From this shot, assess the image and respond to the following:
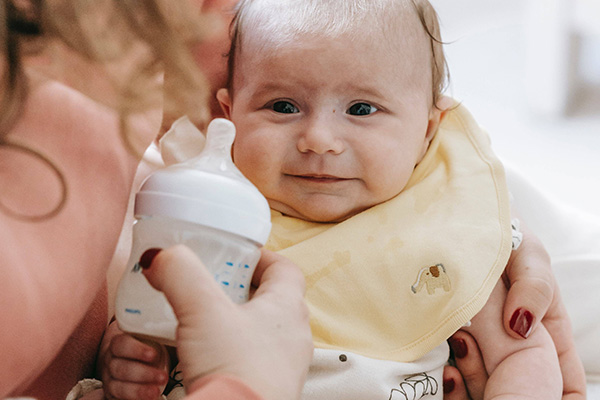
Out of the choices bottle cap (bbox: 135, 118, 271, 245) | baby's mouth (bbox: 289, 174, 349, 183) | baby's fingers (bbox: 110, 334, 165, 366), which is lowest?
baby's fingers (bbox: 110, 334, 165, 366)

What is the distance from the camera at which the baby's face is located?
99 centimetres

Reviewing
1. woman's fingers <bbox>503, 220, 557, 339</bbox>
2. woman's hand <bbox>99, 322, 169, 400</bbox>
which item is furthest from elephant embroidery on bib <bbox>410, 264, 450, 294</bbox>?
woman's hand <bbox>99, 322, 169, 400</bbox>

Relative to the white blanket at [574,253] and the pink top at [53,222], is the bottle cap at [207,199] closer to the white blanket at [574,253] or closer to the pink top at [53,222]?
the pink top at [53,222]

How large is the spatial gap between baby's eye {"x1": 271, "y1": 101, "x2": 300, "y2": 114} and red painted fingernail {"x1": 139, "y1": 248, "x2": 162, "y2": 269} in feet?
1.47

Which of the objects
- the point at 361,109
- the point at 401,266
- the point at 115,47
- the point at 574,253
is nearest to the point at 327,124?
the point at 361,109

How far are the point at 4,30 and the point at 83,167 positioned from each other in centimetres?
14

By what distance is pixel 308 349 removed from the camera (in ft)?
2.14

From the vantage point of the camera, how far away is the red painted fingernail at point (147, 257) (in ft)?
2.00

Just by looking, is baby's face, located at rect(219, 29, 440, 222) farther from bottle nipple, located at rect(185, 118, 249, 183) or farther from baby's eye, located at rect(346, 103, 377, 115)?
bottle nipple, located at rect(185, 118, 249, 183)

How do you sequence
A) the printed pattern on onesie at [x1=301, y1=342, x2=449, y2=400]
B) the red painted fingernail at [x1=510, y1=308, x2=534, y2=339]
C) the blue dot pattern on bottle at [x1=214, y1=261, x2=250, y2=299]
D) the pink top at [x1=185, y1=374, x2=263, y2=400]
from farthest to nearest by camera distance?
1. the red painted fingernail at [x1=510, y1=308, x2=534, y2=339]
2. the printed pattern on onesie at [x1=301, y1=342, x2=449, y2=400]
3. the blue dot pattern on bottle at [x1=214, y1=261, x2=250, y2=299]
4. the pink top at [x1=185, y1=374, x2=263, y2=400]

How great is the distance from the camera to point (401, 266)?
1.00m

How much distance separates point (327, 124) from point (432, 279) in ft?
0.88

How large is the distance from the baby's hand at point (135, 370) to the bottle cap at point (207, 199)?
18 cm

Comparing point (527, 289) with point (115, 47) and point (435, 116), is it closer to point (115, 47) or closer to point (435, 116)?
point (435, 116)
